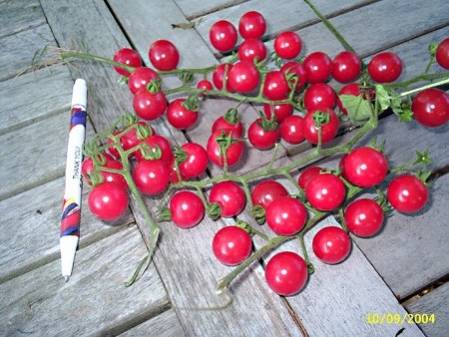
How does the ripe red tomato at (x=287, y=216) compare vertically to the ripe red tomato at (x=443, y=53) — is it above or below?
below

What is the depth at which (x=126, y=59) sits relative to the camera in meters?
1.07

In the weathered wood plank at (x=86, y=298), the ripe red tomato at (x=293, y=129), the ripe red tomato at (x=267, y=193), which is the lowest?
the weathered wood plank at (x=86, y=298)

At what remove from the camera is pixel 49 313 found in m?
0.84

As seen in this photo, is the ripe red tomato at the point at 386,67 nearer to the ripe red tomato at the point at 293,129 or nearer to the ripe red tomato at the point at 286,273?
the ripe red tomato at the point at 293,129

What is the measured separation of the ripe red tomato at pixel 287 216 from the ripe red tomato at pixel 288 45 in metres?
0.40

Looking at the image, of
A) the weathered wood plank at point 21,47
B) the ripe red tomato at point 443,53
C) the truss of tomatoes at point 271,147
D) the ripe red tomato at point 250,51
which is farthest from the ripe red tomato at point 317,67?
the weathered wood plank at point 21,47

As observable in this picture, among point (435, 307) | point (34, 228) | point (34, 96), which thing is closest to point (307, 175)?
point (435, 307)

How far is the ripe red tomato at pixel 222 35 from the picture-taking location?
1.12 meters

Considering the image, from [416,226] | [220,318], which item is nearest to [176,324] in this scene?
[220,318]

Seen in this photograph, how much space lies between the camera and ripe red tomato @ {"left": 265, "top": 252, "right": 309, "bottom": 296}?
79 cm

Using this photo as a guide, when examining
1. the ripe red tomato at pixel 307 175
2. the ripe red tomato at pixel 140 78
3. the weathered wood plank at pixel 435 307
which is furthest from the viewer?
the ripe red tomato at pixel 140 78

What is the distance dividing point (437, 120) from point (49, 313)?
82cm

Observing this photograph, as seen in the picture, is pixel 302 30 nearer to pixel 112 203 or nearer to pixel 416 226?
pixel 416 226
